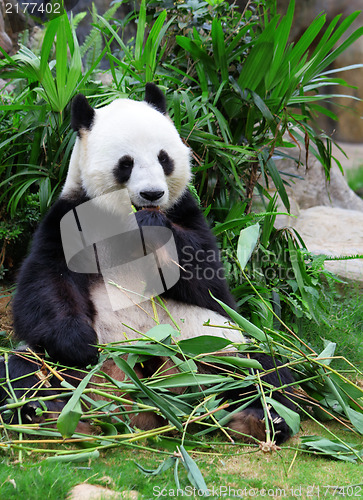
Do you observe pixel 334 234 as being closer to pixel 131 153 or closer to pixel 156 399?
pixel 131 153

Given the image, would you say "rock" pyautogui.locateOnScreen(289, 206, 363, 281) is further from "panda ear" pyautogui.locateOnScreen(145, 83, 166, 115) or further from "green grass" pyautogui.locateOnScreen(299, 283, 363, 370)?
"panda ear" pyautogui.locateOnScreen(145, 83, 166, 115)

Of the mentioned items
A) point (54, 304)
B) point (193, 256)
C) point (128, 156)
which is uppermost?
point (128, 156)

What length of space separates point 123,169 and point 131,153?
0.10 m

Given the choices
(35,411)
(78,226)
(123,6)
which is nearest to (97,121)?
(78,226)

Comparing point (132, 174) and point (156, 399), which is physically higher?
point (132, 174)

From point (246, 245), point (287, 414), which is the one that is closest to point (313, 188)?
point (246, 245)

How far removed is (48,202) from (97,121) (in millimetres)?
1033

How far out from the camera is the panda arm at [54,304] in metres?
2.72

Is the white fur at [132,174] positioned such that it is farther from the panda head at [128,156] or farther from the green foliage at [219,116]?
the green foliage at [219,116]

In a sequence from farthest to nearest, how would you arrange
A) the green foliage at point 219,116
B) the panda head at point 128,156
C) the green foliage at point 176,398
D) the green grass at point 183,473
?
the green foliage at point 219,116
the panda head at point 128,156
the green foliage at point 176,398
the green grass at point 183,473

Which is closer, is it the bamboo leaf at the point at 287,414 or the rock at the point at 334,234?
the bamboo leaf at the point at 287,414

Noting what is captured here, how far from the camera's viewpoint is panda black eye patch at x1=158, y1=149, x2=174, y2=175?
296 cm

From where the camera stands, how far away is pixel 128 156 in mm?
2871
